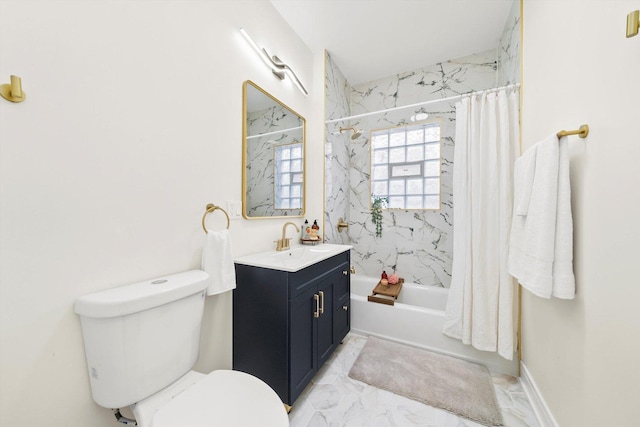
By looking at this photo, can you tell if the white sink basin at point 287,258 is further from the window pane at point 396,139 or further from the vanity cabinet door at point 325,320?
the window pane at point 396,139

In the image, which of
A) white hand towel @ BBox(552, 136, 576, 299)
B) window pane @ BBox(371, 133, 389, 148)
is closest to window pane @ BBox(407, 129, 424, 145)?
window pane @ BBox(371, 133, 389, 148)

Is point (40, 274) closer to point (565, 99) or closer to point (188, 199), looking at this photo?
point (188, 199)

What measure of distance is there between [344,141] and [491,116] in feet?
4.85

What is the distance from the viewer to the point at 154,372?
2.88 feet

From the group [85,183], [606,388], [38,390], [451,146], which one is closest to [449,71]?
[451,146]

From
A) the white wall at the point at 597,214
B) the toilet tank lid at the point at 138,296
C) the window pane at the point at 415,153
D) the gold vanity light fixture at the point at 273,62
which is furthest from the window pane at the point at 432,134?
the toilet tank lid at the point at 138,296

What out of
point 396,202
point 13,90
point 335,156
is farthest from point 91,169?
point 396,202

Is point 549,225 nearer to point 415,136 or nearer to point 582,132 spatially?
point 582,132

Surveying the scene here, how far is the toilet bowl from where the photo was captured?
75 cm

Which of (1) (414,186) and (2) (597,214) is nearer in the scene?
(2) (597,214)

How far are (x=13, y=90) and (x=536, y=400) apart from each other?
270 cm

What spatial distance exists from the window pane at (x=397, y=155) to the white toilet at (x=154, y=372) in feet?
8.16

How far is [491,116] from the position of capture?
5.75ft

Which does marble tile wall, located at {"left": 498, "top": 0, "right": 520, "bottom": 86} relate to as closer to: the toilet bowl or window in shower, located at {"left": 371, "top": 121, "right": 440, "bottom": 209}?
window in shower, located at {"left": 371, "top": 121, "right": 440, "bottom": 209}
